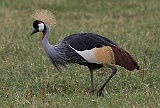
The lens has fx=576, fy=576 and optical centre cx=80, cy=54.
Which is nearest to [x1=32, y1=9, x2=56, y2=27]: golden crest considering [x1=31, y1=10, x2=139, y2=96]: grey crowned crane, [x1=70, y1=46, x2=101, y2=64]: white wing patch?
[x1=31, y1=10, x2=139, y2=96]: grey crowned crane

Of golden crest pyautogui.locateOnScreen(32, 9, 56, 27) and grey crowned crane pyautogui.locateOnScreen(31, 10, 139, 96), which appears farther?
golden crest pyautogui.locateOnScreen(32, 9, 56, 27)

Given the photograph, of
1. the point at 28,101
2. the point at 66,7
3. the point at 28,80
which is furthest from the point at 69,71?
the point at 66,7

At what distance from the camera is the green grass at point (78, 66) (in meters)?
7.12

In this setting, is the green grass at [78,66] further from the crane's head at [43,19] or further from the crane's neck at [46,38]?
the crane's head at [43,19]

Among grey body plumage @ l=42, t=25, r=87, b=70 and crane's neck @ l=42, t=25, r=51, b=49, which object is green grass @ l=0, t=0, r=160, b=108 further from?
crane's neck @ l=42, t=25, r=51, b=49

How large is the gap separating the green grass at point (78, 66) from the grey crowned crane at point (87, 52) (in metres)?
0.39

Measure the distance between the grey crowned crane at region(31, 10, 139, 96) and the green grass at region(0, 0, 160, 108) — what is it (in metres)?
0.39

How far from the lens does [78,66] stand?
9141mm

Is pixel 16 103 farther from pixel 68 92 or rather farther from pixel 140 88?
pixel 140 88

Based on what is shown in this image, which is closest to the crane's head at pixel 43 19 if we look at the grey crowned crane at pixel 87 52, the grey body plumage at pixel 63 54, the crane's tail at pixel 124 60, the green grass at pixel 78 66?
the grey crowned crane at pixel 87 52

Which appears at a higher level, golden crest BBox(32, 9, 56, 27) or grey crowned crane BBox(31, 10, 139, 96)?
golden crest BBox(32, 9, 56, 27)

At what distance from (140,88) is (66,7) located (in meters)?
7.24

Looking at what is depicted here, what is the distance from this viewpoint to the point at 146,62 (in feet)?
30.1

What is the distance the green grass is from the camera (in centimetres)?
712
